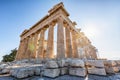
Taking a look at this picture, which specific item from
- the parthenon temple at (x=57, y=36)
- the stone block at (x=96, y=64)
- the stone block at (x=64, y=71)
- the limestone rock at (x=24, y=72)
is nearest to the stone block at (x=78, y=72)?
the stone block at (x=64, y=71)

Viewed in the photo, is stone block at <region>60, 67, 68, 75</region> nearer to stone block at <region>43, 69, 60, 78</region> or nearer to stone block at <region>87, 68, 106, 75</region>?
stone block at <region>43, 69, 60, 78</region>

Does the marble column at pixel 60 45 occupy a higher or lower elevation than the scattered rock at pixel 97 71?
higher

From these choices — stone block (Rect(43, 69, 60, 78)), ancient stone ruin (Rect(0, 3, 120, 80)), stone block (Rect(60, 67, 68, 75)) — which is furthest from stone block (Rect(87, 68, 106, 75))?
stone block (Rect(43, 69, 60, 78))

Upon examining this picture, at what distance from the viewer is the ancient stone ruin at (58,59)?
3.58 metres

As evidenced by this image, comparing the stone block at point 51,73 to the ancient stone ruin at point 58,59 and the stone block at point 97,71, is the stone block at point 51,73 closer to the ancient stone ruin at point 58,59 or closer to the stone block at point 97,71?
the ancient stone ruin at point 58,59

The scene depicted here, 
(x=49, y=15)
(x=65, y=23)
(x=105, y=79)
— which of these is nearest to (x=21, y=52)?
(x=49, y=15)

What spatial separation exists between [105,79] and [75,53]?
490 inches

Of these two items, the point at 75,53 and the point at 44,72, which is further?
the point at 75,53

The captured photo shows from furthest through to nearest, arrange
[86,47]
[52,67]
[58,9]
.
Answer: [86,47], [58,9], [52,67]

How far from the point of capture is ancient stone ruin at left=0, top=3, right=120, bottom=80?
358 cm

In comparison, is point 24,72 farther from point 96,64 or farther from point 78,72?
point 96,64

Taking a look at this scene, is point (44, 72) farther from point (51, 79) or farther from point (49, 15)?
point (49, 15)

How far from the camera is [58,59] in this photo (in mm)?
7215

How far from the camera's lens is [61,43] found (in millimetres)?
11398
